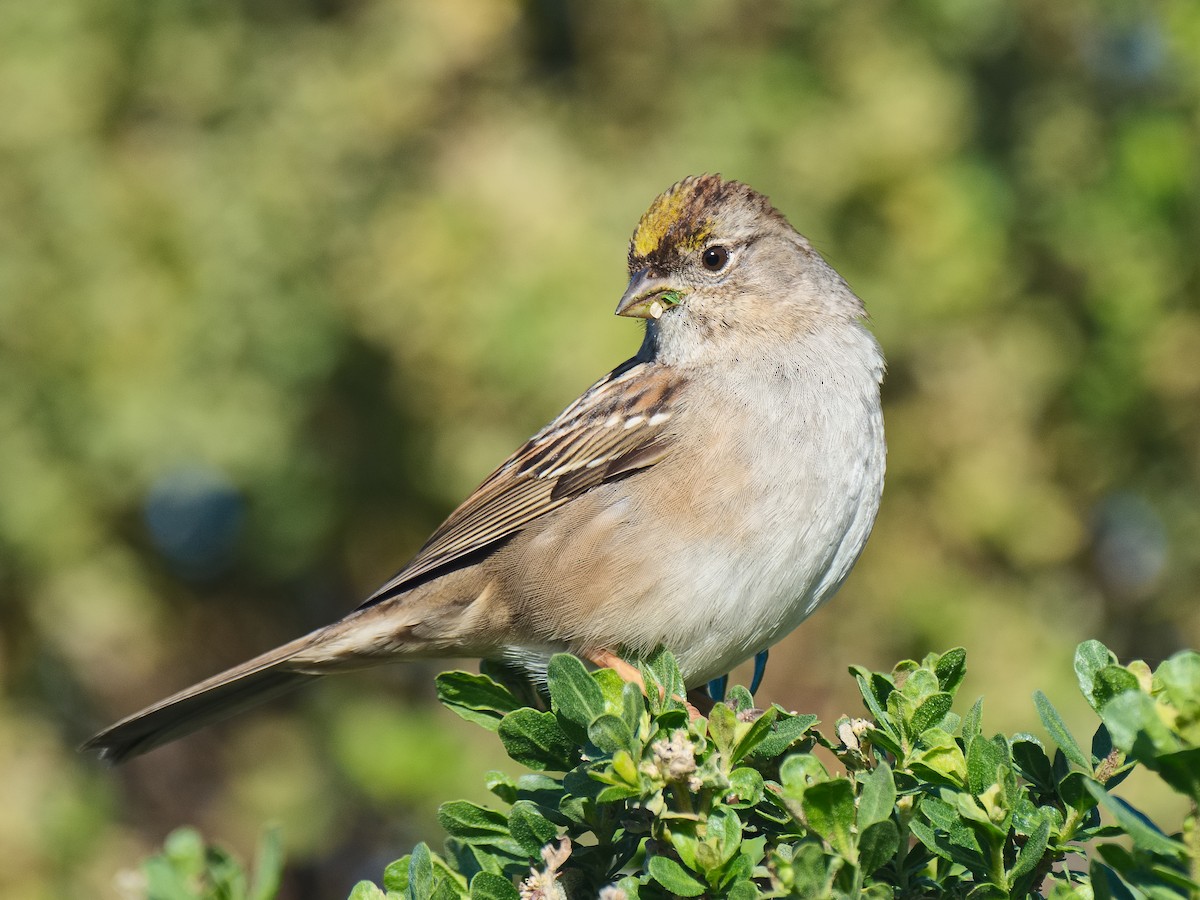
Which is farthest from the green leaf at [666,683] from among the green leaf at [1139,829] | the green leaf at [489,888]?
the green leaf at [1139,829]

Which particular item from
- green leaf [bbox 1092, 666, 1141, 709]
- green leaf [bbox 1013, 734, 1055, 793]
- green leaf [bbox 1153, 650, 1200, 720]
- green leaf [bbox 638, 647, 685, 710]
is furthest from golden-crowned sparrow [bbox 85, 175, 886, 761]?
green leaf [bbox 1153, 650, 1200, 720]

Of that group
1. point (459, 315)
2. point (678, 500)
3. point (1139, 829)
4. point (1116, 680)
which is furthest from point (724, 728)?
point (459, 315)

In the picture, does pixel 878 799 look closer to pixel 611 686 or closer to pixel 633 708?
pixel 633 708

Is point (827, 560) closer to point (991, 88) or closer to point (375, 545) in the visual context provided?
point (375, 545)

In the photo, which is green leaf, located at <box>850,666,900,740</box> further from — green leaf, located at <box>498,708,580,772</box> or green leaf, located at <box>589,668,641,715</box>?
green leaf, located at <box>498,708,580,772</box>

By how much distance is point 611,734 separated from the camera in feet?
6.86

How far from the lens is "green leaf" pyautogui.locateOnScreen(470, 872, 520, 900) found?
216cm

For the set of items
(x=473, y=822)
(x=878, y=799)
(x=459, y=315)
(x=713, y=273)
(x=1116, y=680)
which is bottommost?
(x=473, y=822)

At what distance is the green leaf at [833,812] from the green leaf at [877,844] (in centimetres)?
2

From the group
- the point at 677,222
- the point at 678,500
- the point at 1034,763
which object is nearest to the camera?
the point at 1034,763

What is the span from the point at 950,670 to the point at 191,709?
7.54ft

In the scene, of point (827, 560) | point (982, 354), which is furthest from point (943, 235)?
point (827, 560)

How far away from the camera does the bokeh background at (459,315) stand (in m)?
5.51

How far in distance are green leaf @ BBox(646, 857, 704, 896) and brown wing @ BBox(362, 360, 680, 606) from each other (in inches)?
68.9
